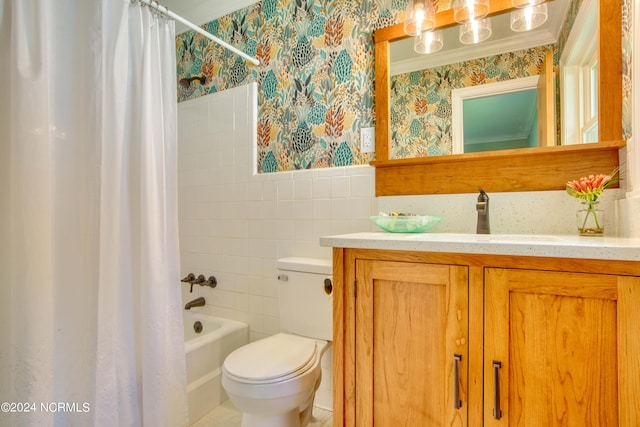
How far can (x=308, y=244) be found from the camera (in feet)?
5.88

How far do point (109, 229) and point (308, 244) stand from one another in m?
0.97

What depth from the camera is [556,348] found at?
2.59ft

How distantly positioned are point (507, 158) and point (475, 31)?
0.61 m

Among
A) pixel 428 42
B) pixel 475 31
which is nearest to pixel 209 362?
pixel 428 42

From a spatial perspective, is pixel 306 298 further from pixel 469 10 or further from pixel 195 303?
pixel 469 10

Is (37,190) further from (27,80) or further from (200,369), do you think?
(200,369)

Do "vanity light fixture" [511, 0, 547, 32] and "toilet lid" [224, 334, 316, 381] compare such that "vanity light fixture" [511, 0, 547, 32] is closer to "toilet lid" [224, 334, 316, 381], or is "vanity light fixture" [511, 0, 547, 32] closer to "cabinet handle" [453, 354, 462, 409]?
"cabinet handle" [453, 354, 462, 409]

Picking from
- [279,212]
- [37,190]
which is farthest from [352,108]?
[37,190]

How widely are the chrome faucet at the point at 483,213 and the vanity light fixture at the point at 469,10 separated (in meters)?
0.80

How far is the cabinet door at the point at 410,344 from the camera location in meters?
0.89

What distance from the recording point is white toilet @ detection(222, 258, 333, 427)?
1195 millimetres

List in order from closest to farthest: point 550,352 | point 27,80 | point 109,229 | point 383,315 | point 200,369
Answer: point 550,352 → point 27,80 → point 383,315 → point 109,229 → point 200,369

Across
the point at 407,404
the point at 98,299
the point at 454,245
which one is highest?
the point at 454,245

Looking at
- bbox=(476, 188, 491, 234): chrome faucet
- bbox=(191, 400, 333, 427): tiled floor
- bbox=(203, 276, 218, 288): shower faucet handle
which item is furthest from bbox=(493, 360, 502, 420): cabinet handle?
bbox=(203, 276, 218, 288): shower faucet handle
